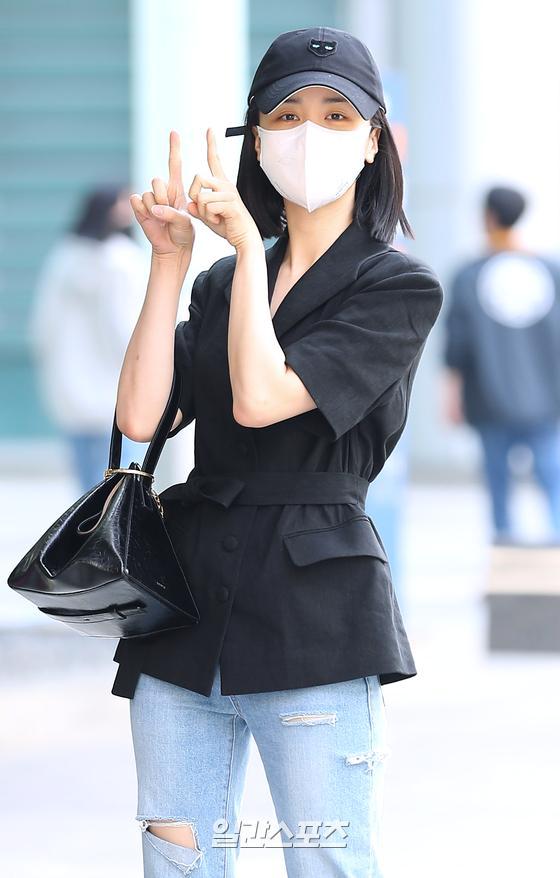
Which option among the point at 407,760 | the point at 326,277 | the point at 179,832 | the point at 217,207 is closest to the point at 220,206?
the point at 217,207

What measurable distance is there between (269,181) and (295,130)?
0.19m

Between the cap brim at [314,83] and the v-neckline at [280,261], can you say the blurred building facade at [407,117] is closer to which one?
the v-neckline at [280,261]

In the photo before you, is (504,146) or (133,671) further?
(504,146)

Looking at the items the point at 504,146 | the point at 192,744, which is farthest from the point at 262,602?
the point at 504,146

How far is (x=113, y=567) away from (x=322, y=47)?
0.85m

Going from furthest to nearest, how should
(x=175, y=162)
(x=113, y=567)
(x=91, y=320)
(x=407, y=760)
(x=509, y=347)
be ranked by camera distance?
(x=509, y=347)
(x=91, y=320)
(x=407, y=760)
(x=175, y=162)
(x=113, y=567)

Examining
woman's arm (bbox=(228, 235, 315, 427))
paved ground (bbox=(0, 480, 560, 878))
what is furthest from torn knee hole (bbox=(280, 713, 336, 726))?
paved ground (bbox=(0, 480, 560, 878))

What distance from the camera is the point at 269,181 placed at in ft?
8.41

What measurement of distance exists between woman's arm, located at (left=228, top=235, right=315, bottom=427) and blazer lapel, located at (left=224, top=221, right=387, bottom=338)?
106 millimetres

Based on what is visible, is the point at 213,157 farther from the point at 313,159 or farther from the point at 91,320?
the point at 91,320

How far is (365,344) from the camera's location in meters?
2.29

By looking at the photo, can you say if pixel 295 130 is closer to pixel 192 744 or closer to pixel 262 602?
pixel 262 602

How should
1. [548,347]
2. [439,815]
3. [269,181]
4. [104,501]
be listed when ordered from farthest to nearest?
[548,347] → [439,815] → [269,181] → [104,501]

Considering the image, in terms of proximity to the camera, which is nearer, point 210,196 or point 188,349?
point 210,196
